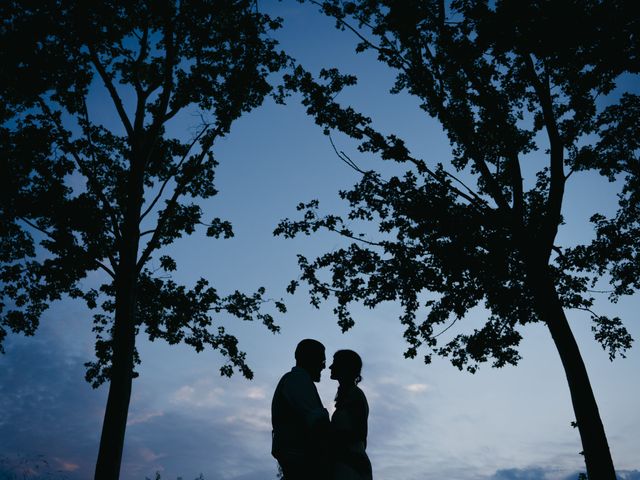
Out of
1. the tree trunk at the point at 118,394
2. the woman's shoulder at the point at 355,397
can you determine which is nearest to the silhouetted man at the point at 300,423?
the woman's shoulder at the point at 355,397

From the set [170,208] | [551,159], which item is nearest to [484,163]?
[551,159]

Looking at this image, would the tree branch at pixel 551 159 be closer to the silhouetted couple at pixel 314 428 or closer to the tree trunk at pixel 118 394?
the silhouetted couple at pixel 314 428

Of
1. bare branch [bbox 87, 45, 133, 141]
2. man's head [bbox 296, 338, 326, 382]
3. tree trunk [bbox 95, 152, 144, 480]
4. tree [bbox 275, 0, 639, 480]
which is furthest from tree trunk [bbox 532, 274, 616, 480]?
bare branch [bbox 87, 45, 133, 141]

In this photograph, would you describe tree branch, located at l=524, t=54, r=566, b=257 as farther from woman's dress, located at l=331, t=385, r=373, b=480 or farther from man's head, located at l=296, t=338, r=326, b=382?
man's head, located at l=296, t=338, r=326, b=382

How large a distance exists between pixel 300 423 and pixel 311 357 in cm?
58

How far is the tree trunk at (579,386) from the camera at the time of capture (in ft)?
30.1

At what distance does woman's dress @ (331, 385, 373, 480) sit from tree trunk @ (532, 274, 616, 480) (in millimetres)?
7590

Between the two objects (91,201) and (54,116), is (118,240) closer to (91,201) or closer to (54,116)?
(91,201)

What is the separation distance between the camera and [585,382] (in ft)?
32.7

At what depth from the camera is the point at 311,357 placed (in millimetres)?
4055

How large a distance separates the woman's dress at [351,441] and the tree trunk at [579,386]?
7590 millimetres

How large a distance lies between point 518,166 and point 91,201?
1292 centimetres

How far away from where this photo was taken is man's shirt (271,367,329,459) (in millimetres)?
3668

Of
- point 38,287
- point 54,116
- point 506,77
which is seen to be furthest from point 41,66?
point 506,77
